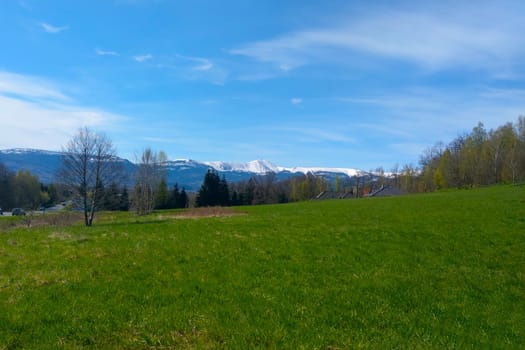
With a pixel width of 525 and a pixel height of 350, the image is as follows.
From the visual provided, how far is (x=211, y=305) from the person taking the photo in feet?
26.3

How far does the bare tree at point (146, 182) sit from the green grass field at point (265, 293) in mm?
59402

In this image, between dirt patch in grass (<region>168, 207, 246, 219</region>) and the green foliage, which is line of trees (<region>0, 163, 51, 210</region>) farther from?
dirt patch in grass (<region>168, 207, 246, 219</region>)

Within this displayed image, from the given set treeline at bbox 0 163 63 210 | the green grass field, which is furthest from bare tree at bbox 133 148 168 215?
the green grass field

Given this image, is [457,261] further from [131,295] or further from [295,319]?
[131,295]

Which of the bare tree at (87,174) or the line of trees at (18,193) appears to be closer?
the bare tree at (87,174)

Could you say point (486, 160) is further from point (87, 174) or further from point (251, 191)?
point (87, 174)

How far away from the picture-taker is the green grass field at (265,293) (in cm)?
675

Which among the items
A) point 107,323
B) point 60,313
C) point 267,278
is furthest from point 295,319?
point 60,313

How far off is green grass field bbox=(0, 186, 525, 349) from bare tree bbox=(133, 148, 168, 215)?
195 ft

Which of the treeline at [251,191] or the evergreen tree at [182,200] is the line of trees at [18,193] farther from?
the treeline at [251,191]

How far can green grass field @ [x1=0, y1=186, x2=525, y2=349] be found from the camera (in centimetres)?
675

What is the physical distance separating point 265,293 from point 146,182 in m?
69.7

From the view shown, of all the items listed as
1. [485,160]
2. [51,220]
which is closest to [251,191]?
[485,160]

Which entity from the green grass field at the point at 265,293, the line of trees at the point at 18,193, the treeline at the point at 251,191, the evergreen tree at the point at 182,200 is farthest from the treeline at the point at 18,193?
the green grass field at the point at 265,293
